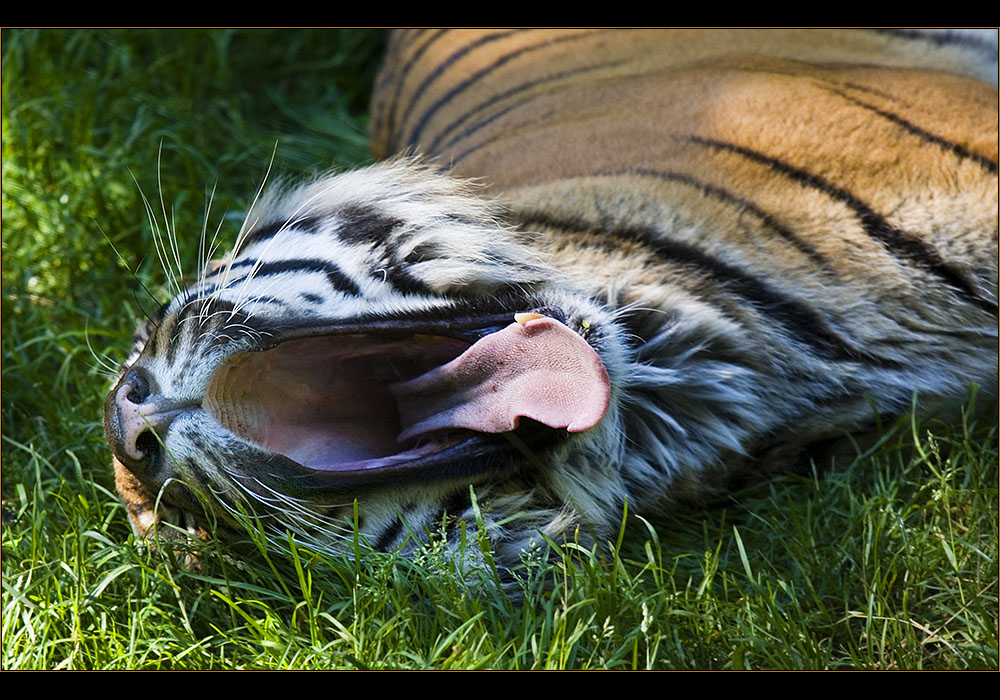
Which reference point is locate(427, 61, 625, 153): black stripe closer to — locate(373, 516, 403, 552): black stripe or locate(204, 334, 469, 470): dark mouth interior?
locate(204, 334, 469, 470): dark mouth interior

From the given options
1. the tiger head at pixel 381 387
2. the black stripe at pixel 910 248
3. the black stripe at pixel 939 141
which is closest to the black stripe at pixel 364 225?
the tiger head at pixel 381 387

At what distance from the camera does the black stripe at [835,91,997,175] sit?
153 cm

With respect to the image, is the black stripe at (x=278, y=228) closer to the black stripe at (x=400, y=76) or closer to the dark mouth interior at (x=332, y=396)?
the dark mouth interior at (x=332, y=396)

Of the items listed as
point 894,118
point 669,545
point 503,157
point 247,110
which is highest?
point 894,118

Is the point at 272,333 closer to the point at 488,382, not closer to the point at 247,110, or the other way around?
the point at 488,382

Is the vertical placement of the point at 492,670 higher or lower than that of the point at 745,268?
lower

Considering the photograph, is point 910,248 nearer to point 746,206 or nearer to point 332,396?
point 746,206

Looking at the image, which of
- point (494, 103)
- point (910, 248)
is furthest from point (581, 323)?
point (494, 103)

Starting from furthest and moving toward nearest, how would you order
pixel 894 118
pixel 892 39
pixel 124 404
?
pixel 892 39, pixel 894 118, pixel 124 404

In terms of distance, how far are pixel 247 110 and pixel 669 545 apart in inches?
68.2

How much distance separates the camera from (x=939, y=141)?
60.9 inches

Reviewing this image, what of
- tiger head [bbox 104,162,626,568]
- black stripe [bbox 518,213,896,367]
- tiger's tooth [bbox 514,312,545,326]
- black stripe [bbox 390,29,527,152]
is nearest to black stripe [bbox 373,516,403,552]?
tiger head [bbox 104,162,626,568]
